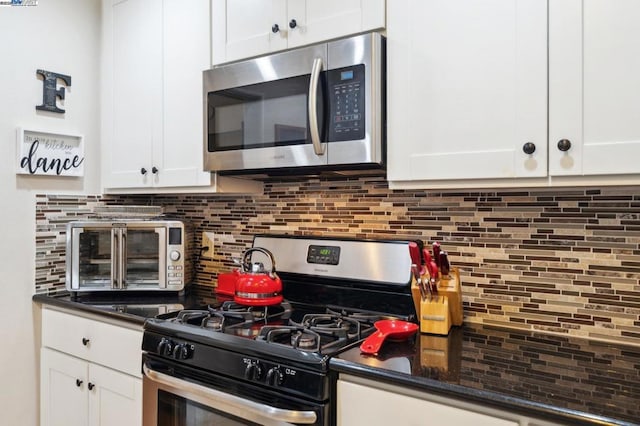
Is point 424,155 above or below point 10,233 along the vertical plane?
above

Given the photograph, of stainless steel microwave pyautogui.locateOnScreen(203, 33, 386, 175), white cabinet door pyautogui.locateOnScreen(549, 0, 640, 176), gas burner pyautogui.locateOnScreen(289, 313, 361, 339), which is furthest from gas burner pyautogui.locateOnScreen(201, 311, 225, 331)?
white cabinet door pyautogui.locateOnScreen(549, 0, 640, 176)

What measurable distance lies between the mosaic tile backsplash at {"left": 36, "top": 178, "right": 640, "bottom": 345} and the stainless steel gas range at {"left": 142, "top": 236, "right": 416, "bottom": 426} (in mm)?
130

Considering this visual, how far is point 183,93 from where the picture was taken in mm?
2033

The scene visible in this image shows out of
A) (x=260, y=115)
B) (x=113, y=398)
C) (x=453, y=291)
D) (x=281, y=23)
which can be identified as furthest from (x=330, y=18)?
(x=113, y=398)

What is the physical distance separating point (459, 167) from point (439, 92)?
23 centimetres

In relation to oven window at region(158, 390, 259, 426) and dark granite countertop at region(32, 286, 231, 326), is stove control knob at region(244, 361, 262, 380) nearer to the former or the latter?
oven window at region(158, 390, 259, 426)

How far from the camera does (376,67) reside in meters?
1.48

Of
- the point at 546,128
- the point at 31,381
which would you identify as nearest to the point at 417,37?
the point at 546,128

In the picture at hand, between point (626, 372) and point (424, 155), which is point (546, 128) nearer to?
point (424, 155)

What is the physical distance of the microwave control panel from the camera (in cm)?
150

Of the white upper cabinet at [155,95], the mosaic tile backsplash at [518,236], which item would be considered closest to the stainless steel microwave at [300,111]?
the white upper cabinet at [155,95]

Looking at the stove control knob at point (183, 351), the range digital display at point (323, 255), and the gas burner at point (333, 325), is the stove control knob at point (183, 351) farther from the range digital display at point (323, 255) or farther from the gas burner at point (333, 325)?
the range digital display at point (323, 255)

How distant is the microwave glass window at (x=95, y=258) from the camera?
6.98 ft

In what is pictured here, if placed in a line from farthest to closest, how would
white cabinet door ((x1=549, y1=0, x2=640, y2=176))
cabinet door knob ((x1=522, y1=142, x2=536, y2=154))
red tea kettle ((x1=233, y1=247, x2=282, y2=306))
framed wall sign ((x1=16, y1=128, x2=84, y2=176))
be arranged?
1. framed wall sign ((x1=16, y1=128, x2=84, y2=176))
2. red tea kettle ((x1=233, y1=247, x2=282, y2=306))
3. cabinet door knob ((x1=522, y1=142, x2=536, y2=154))
4. white cabinet door ((x1=549, y1=0, x2=640, y2=176))
